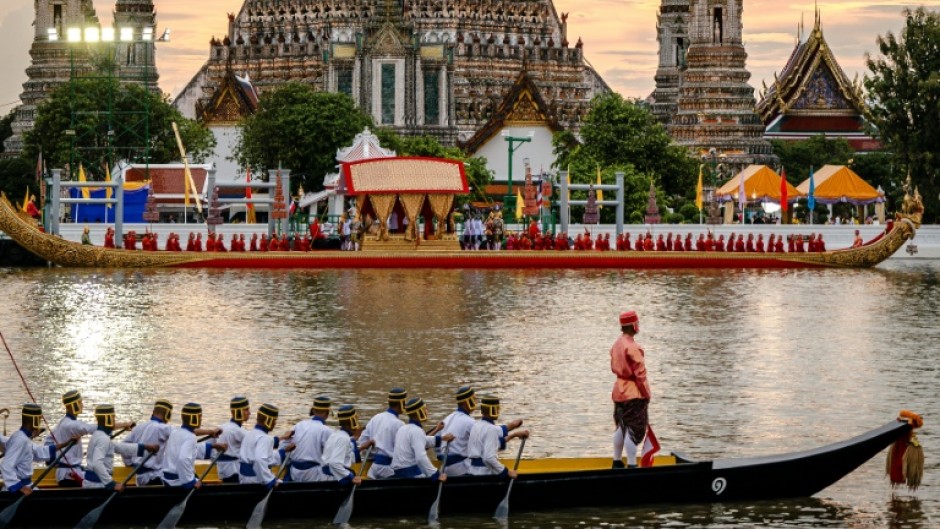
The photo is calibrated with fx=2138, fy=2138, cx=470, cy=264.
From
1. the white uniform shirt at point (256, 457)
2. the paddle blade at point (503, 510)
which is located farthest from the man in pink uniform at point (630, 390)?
the white uniform shirt at point (256, 457)

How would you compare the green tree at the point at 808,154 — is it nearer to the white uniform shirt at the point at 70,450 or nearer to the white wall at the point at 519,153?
the white wall at the point at 519,153

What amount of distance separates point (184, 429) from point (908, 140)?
178 ft

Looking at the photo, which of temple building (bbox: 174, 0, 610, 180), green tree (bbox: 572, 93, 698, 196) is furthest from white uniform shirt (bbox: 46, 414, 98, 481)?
temple building (bbox: 174, 0, 610, 180)

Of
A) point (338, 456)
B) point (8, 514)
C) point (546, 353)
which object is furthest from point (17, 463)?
point (546, 353)

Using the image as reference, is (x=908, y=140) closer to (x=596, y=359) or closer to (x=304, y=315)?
(x=304, y=315)

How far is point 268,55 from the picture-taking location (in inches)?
4336

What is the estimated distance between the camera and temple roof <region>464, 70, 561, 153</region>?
320 feet

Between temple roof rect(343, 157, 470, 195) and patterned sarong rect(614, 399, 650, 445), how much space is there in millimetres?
37569

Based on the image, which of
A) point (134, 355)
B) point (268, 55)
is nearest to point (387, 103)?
point (268, 55)

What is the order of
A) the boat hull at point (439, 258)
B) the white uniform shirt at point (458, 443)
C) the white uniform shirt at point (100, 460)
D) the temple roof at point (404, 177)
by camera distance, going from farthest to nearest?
the temple roof at point (404, 177)
the boat hull at point (439, 258)
the white uniform shirt at point (458, 443)
the white uniform shirt at point (100, 460)

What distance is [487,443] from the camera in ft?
70.8

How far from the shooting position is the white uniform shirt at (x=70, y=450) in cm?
2145

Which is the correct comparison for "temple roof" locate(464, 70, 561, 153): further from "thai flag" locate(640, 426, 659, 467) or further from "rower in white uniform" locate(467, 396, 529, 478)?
"rower in white uniform" locate(467, 396, 529, 478)

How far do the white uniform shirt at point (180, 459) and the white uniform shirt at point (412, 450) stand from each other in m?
2.05
